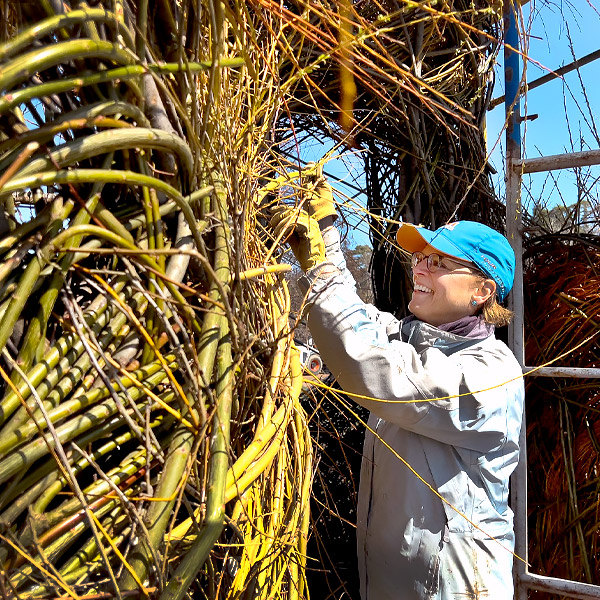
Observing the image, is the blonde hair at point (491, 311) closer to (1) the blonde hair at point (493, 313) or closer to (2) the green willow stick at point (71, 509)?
(1) the blonde hair at point (493, 313)

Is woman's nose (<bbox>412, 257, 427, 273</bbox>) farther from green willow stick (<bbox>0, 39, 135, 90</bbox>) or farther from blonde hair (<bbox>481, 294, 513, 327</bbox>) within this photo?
green willow stick (<bbox>0, 39, 135, 90</bbox>)

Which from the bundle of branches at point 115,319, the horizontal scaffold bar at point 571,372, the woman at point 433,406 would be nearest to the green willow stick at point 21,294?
the bundle of branches at point 115,319

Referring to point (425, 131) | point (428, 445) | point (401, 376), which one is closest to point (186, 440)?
point (401, 376)

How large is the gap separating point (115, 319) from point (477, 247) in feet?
2.99

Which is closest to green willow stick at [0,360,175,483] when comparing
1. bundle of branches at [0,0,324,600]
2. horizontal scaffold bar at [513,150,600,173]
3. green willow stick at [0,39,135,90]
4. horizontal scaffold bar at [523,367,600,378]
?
bundle of branches at [0,0,324,600]

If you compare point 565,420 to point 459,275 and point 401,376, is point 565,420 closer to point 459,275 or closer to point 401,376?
point 459,275

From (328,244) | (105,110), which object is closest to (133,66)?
(105,110)

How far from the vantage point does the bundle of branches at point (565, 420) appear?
170cm

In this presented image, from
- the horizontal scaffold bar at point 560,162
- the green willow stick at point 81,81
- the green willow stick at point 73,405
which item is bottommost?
the green willow stick at point 73,405

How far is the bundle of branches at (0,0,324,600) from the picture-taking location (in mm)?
388

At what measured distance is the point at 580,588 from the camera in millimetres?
1488

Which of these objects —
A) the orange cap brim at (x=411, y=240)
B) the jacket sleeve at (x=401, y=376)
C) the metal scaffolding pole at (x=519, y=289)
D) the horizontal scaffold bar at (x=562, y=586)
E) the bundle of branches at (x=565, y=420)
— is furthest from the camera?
the bundle of branches at (x=565, y=420)

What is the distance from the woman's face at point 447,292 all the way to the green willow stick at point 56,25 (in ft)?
2.89

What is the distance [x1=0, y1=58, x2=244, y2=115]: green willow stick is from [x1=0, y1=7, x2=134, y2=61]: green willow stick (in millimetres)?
24
